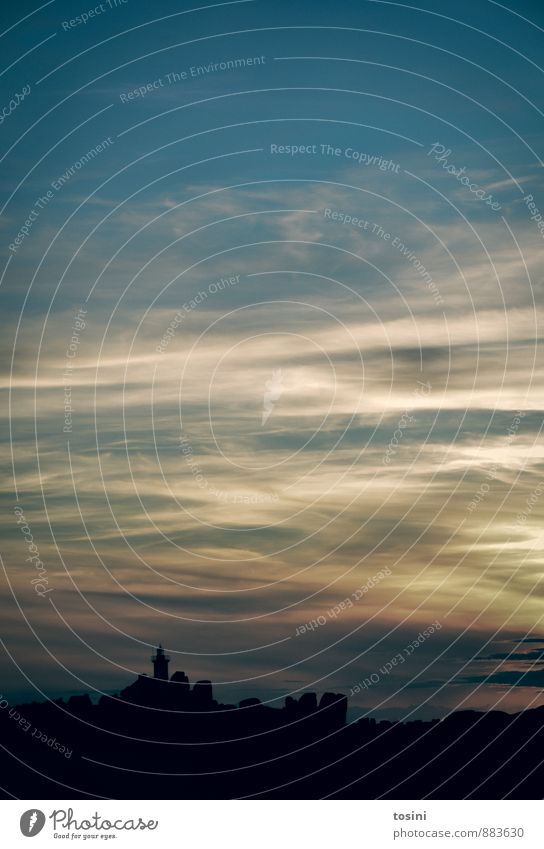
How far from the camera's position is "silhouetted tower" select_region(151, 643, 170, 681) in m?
44.8

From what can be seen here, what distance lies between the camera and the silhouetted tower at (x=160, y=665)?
44.8 m

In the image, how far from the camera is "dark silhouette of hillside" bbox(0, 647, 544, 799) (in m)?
50.6

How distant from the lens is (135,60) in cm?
3975

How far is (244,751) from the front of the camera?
57.2 metres

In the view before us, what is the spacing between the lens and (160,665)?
46.6 m

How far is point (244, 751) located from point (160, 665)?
12595 mm

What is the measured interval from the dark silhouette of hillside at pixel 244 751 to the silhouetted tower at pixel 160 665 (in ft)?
0.27

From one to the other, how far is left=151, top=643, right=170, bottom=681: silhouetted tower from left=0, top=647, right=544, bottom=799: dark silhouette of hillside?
82 millimetres

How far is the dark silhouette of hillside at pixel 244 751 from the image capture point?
5062cm
